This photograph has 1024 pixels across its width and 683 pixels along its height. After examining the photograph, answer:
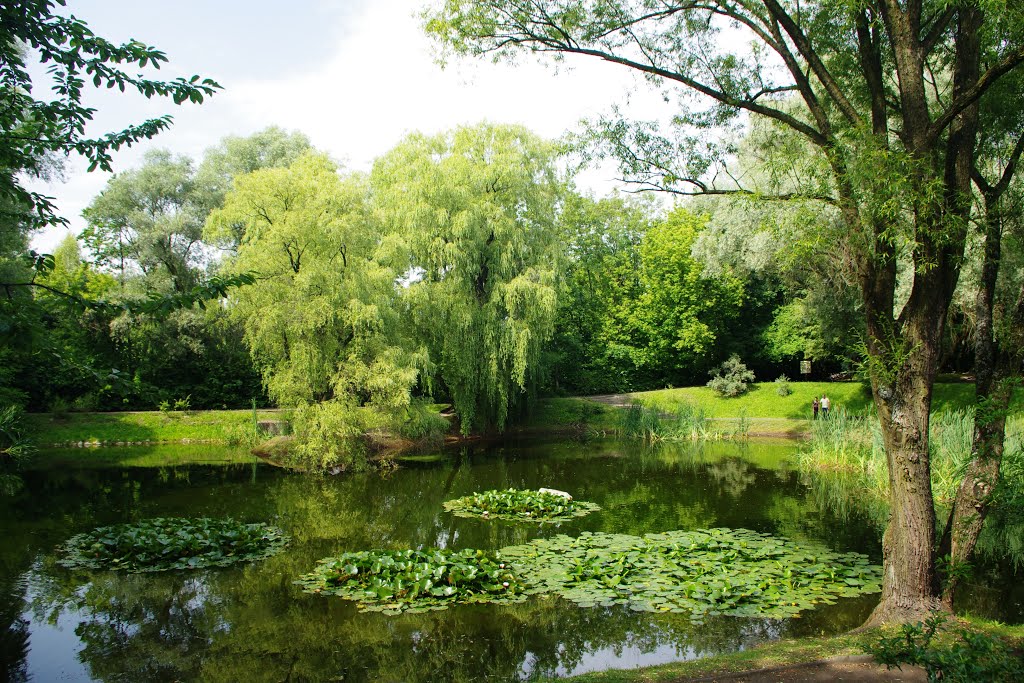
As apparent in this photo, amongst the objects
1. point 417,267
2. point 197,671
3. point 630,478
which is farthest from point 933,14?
point 417,267

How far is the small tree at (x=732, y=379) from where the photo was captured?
28.3 meters

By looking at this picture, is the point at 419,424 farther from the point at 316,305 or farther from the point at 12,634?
the point at 12,634

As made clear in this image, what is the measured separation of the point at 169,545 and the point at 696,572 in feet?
23.7

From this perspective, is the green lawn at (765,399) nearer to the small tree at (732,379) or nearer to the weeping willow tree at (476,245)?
the small tree at (732,379)

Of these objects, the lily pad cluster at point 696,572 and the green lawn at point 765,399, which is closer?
the lily pad cluster at point 696,572

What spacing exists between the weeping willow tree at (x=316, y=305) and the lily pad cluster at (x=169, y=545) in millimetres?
6558

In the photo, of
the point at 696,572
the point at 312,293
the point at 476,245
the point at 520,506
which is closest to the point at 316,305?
the point at 312,293

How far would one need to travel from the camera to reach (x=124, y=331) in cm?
2336

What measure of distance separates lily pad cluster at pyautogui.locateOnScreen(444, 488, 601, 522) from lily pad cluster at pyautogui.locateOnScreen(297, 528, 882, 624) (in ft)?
7.24

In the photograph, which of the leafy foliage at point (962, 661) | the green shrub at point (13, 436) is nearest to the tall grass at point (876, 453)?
the leafy foliage at point (962, 661)

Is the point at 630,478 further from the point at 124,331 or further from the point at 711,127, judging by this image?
the point at 124,331

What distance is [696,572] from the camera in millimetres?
8773

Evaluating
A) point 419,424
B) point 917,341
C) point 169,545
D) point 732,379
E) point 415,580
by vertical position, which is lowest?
point 415,580

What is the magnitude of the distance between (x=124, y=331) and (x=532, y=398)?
14180mm
